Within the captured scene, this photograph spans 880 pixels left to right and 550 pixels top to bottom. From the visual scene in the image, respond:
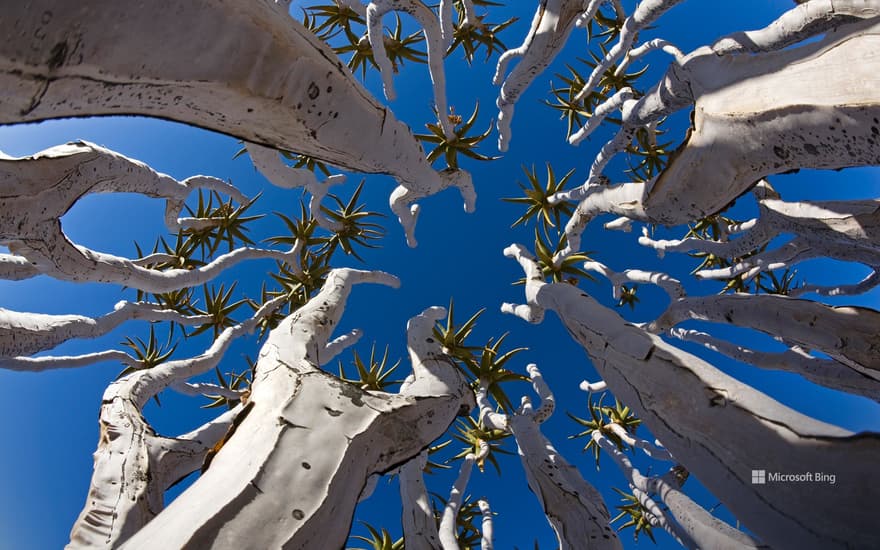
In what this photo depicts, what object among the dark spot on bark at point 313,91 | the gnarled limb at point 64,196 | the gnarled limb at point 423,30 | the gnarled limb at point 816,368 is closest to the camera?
the dark spot on bark at point 313,91

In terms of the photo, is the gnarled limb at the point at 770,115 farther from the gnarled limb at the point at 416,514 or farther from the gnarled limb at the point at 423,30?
the gnarled limb at the point at 416,514

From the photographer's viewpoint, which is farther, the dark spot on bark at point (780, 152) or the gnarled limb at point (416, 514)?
the gnarled limb at point (416, 514)

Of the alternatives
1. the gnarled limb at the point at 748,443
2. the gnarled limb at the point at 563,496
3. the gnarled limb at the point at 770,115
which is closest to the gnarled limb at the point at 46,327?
the gnarled limb at the point at 563,496

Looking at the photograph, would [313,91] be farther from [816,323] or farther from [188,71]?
[816,323]

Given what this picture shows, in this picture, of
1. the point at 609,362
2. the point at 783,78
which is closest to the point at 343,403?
the point at 609,362

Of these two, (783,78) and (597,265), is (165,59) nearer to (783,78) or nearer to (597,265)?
(783,78)

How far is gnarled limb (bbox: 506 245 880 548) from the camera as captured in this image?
55.0 inches

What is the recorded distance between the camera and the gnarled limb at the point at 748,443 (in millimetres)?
1397

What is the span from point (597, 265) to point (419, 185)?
4897 mm

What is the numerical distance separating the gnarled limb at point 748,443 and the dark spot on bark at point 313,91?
2.25 metres

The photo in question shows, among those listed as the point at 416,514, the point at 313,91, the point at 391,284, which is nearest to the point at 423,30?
the point at 391,284

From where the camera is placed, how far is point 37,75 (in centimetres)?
89

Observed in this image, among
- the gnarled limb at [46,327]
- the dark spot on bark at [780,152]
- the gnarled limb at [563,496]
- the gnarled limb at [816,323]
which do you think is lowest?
the gnarled limb at [46,327]

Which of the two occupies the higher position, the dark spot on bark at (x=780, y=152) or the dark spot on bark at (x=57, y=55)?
the dark spot on bark at (x=780, y=152)
